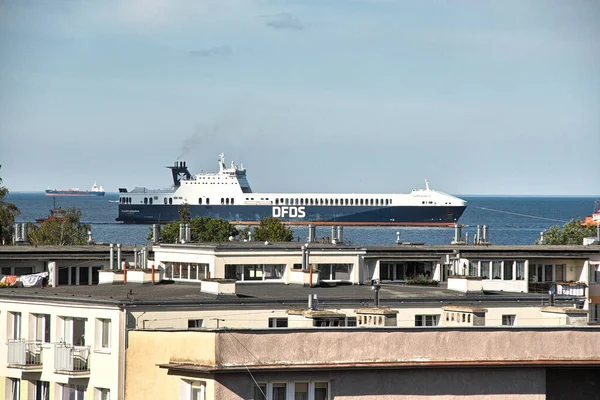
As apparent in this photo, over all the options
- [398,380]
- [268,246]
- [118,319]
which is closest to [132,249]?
[268,246]

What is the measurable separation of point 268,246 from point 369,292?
642cm

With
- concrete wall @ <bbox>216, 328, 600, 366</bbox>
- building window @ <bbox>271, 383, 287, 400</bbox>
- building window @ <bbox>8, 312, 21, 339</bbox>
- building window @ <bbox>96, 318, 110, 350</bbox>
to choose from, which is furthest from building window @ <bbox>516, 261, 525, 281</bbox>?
building window @ <bbox>271, 383, 287, 400</bbox>

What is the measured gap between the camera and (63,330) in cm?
2758

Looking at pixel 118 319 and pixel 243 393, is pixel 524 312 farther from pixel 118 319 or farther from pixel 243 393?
pixel 243 393

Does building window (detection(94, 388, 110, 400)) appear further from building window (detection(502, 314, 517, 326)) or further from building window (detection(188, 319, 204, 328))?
building window (detection(502, 314, 517, 326))

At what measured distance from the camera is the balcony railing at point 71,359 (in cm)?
2625

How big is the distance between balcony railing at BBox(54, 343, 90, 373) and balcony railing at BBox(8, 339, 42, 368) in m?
0.89

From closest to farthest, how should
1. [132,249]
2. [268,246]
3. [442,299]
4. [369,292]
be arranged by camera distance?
1. [442,299]
2. [369,292]
3. [268,246]
4. [132,249]

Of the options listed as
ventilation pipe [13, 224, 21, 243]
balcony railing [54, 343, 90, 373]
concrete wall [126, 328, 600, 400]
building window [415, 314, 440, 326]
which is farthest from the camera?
ventilation pipe [13, 224, 21, 243]

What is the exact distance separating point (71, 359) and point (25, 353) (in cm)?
148

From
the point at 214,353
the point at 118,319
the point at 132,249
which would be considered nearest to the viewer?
the point at 214,353

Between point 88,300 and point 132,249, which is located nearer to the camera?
point 88,300

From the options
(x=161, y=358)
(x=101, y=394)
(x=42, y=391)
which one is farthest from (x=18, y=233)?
(x=161, y=358)

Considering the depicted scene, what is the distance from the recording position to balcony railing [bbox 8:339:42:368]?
27.2m
